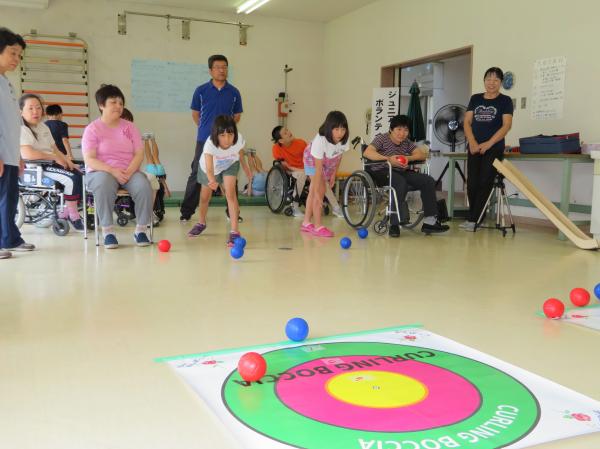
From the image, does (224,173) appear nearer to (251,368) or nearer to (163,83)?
(251,368)

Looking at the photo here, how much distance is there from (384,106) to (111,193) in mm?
4733

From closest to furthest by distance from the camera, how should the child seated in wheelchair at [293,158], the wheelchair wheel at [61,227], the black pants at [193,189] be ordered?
1. the wheelchair wheel at [61,227]
2. the black pants at [193,189]
3. the child seated in wheelchair at [293,158]

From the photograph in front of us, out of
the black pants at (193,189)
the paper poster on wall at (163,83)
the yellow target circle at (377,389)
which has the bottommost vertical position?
the yellow target circle at (377,389)

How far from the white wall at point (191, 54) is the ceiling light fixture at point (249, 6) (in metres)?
0.38

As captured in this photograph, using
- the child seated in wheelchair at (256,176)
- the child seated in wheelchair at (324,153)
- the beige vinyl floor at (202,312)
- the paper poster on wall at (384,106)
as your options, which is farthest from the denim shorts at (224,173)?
the paper poster on wall at (384,106)

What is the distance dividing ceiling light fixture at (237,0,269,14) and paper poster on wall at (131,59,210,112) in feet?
3.23

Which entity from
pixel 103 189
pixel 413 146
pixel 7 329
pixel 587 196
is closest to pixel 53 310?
pixel 7 329

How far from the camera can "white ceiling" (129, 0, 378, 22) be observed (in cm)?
794

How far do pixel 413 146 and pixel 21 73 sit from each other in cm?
552

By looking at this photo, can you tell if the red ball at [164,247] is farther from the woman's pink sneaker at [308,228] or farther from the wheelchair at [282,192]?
the wheelchair at [282,192]

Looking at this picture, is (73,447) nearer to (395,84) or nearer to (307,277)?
(307,277)

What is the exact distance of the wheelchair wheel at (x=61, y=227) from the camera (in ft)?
14.4

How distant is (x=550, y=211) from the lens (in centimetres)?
454

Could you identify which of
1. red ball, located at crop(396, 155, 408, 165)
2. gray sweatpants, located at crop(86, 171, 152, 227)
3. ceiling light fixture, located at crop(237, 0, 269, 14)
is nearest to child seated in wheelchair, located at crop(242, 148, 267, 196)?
ceiling light fixture, located at crop(237, 0, 269, 14)
